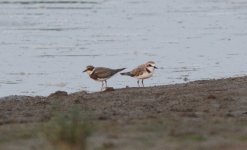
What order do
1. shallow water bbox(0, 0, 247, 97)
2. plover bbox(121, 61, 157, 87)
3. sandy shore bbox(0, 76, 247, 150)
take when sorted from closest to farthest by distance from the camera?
sandy shore bbox(0, 76, 247, 150) → plover bbox(121, 61, 157, 87) → shallow water bbox(0, 0, 247, 97)

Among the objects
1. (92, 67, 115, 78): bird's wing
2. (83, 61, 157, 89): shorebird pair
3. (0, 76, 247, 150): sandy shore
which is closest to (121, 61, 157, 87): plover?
(83, 61, 157, 89): shorebird pair

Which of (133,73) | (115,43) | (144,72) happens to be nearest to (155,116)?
(144,72)

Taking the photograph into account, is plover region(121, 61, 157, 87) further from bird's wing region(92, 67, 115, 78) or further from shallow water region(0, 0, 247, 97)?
shallow water region(0, 0, 247, 97)

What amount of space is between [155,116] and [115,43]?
1364 centimetres

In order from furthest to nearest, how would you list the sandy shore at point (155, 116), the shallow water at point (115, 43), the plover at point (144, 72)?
the shallow water at point (115, 43) → the plover at point (144, 72) → the sandy shore at point (155, 116)

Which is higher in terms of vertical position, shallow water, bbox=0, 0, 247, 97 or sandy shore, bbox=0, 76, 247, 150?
shallow water, bbox=0, 0, 247, 97

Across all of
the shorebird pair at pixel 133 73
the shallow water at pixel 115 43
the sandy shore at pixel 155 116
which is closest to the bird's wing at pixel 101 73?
the shorebird pair at pixel 133 73

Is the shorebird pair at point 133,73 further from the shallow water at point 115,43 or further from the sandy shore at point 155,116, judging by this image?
the sandy shore at point 155,116

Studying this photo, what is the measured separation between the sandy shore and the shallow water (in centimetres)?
336

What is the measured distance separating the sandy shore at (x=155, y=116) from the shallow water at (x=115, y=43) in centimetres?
336

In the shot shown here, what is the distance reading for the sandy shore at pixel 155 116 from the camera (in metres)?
8.81

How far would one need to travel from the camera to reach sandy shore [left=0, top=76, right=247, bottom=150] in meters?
8.81

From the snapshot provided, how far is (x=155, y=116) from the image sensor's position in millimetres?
10922

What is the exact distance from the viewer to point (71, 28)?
1144 inches
